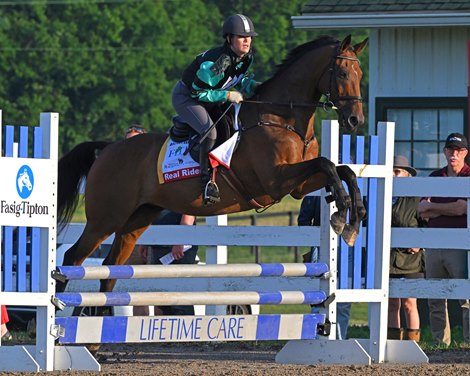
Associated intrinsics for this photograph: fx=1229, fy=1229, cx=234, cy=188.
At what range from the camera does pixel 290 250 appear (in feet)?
93.8

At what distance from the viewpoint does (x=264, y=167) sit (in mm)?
9195

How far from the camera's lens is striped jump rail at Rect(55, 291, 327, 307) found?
8.28 meters

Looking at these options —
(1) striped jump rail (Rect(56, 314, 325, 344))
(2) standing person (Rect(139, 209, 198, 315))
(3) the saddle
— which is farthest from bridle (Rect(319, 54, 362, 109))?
(2) standing person (Rect(139, 209, 198, 315))

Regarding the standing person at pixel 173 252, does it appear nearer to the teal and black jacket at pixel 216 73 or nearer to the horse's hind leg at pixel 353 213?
the teal and black jacket at pixel 216 73

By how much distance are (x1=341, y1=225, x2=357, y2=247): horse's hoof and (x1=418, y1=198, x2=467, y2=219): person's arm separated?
9.33 ft

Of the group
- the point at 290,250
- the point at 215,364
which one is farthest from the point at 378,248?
the point at 290,250

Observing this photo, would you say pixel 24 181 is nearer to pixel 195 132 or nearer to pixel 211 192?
pixel 211 192

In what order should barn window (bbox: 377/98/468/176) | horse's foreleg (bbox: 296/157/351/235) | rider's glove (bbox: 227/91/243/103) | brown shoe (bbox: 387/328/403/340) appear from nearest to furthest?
horse's foreleg (bbox: 296/157/351/235) → rider's glove (bbox: 227/91/243/103) → brown shoe (bbox: 387/328/403/340) → barn window (bbox: 377/98/468/176)

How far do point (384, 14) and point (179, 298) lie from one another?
6.02 meters

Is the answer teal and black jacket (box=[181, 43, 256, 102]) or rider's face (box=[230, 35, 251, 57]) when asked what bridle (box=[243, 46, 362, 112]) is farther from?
rider's face (box=[230, 35, 251, 57])

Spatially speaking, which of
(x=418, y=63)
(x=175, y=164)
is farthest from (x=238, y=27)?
(x=418, y=63)

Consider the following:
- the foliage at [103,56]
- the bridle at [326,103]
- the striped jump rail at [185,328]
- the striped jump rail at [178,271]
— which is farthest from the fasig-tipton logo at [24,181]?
the foliage at [103,56]

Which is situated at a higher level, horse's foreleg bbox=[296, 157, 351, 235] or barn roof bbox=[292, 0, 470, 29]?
barn roof bbox=[292, 0, 470, 29]

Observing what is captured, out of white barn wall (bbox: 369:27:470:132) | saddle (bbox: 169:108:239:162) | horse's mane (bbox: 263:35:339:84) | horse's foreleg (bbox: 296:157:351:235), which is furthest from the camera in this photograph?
white barn wall (bbox: 369:27:470:132)
